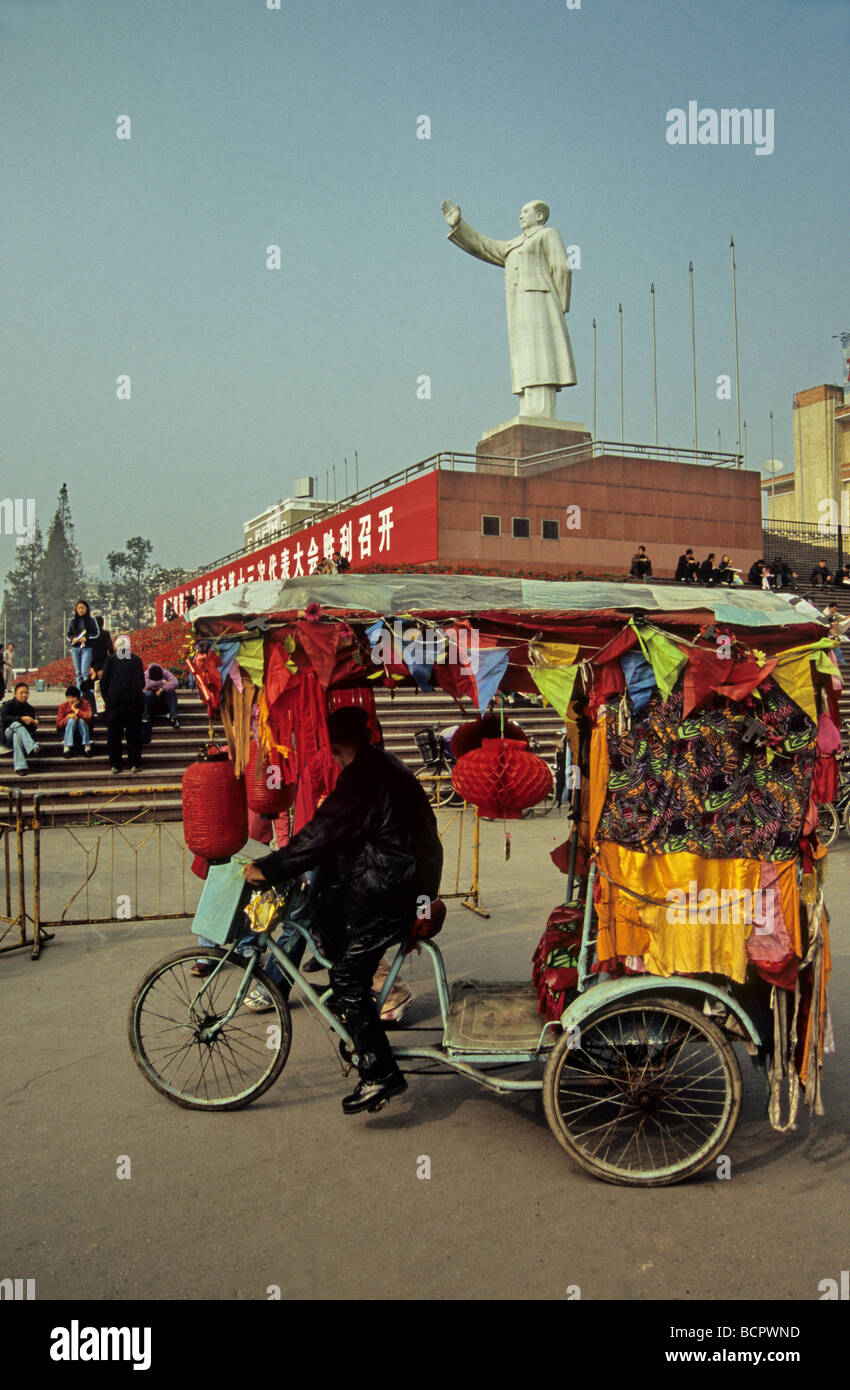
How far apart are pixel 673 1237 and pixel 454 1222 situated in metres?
0.78

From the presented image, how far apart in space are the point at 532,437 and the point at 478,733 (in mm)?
24617

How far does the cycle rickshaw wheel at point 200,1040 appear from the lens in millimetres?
4324

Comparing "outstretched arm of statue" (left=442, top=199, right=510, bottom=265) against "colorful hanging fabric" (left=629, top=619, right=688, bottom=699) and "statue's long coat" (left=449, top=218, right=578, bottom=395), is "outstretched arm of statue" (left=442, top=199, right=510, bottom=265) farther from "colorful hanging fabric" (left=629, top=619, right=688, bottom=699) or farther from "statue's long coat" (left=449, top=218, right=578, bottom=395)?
"colorful hanging fabric" (left=629, top=619, right=688, bottom=699)

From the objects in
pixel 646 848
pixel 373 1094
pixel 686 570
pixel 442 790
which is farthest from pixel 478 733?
pixel 686 570

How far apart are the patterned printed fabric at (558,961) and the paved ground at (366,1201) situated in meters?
0.56

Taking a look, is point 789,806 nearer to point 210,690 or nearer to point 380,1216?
point 380,1216

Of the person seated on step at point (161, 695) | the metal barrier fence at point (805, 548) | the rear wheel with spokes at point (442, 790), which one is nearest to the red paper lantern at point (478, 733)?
the rear wheel with spokes at point (442, 790)

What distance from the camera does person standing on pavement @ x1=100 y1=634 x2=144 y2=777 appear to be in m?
12.8

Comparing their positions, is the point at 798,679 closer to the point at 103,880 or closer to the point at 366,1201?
the point at 366,1201

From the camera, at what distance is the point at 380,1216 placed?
3477mm

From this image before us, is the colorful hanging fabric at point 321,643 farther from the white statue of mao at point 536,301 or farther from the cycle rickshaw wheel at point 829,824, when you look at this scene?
the white statue of mao at point 536,301

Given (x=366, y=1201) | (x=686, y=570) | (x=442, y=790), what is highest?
(x=686, y=570)

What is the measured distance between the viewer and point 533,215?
1124 inches

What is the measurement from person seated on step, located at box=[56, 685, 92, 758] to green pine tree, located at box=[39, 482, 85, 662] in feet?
250
